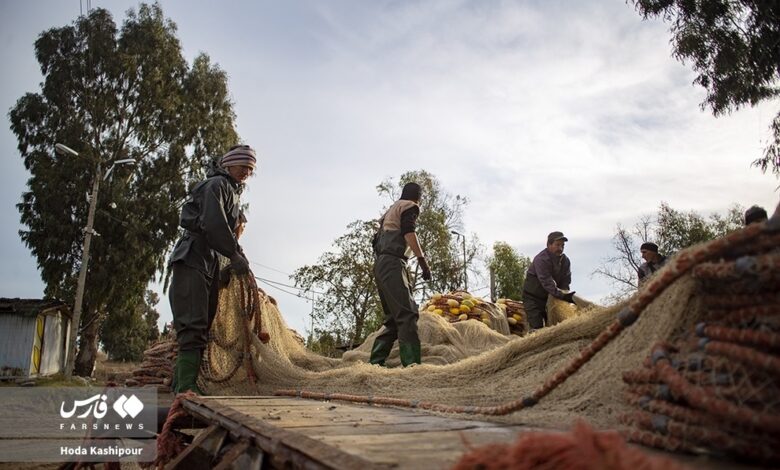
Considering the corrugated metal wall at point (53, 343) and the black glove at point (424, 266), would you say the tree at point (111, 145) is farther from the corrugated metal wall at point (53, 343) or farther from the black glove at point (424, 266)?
the black glove at point (424, 266)

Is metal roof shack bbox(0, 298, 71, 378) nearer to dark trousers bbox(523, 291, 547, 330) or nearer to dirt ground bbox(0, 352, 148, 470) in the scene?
dirt ground bbox(0, 352, 148, 470)

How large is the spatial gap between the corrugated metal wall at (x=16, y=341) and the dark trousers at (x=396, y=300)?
909 inches

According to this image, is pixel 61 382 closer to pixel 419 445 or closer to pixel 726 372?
pixel 419 445

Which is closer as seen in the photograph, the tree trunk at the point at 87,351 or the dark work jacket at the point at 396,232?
the dark work jacket at the point at 396,232

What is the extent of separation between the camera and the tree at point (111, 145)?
2475cm

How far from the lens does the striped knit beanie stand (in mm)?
5059

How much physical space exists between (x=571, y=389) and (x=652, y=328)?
0.49 meters

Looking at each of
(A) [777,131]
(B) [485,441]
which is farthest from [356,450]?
(A) [777,131]

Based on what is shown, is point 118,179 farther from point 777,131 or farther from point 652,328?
point 652,328

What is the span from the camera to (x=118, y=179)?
85.3ft

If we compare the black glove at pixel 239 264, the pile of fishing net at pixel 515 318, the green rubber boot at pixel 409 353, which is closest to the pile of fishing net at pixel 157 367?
the black glove at pixel 239 264

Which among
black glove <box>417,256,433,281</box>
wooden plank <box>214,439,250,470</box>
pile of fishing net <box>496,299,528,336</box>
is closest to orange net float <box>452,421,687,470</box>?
wooden plank <box>214,439,250,470</box>

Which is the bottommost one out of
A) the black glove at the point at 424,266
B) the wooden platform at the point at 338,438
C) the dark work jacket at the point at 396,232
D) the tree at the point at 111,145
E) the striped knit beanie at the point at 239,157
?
the wooden platform at the point at 338,438

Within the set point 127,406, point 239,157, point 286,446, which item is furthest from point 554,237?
point 286,446
